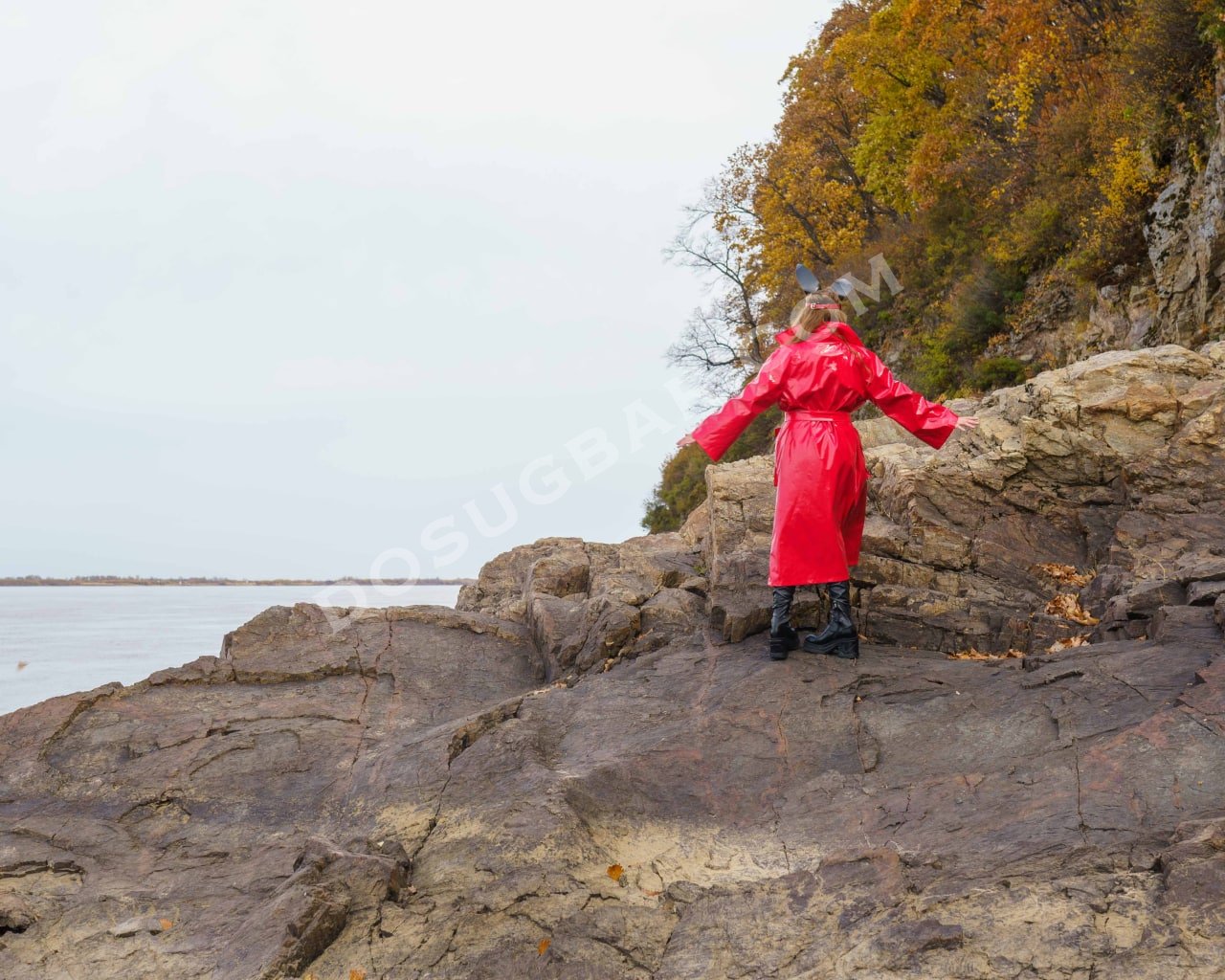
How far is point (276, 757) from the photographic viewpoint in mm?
6273

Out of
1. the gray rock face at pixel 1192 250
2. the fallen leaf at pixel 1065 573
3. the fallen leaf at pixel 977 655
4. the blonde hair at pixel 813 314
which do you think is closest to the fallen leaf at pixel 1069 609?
the fallen leaf at pixel 1065 573

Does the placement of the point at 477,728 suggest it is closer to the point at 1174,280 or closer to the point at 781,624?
the point at 781,624

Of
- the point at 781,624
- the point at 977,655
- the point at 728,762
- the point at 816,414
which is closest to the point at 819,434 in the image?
the point at 816,414

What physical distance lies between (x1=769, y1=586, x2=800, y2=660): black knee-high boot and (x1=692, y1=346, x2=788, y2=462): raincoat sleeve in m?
1.11

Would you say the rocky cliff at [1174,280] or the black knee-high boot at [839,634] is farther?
the rocky cliff at [1174,280]

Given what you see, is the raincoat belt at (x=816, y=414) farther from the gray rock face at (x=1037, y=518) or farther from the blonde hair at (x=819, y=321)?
the gray rock face at (x=1037, y=518)

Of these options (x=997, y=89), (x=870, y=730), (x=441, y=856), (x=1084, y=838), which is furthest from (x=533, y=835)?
(x=997, y=89)

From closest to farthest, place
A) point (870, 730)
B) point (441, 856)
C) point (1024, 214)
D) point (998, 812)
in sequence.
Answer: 1. point (998, 812)
2. point (441, 856)
3. point (870, 730)
4. point (1024, 214)

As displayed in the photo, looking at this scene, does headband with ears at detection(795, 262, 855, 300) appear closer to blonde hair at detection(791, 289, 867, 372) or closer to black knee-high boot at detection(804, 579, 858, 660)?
blonde hair at detection(791, 289, 867, 372)

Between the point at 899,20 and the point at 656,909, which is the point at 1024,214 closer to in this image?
the point at 899,20

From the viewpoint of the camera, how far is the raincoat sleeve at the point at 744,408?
7.03m

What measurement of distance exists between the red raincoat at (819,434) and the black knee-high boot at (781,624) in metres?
0.09

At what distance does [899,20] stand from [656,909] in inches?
1151

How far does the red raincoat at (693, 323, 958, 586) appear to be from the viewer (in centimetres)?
661
